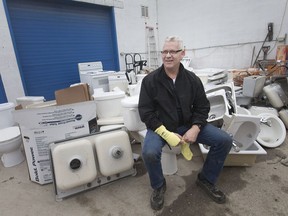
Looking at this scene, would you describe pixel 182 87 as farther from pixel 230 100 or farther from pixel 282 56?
pixel 282 56

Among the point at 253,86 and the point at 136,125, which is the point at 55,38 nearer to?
the point at 136,125

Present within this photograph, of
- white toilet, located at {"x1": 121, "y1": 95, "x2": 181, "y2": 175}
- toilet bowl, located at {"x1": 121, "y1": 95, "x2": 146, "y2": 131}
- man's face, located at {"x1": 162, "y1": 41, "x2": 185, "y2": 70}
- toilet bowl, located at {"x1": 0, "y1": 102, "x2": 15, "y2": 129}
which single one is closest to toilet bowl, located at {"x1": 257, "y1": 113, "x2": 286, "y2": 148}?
white toilet, located at {"x1": 121, "y1": 95, "x2": 181, "y2": 175}

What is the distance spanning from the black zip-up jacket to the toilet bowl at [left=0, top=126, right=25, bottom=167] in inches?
56.0

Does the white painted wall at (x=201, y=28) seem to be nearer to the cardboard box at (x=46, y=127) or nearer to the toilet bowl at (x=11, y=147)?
the toilet bowl at (x=11, y=147)

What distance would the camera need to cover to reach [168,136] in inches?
51.9

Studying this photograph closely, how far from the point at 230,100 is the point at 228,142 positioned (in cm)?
90

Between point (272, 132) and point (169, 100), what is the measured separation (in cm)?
154

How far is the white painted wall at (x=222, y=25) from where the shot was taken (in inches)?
158

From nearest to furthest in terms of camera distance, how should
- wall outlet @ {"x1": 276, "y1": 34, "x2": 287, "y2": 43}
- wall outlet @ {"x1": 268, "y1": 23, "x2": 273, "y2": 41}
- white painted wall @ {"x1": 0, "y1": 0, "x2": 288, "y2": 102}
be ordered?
white painted wall @ {"x1": 0, "y1": 0, "x2": 288, "y2": 102}, wall outlet @ {"x1": 276, "y1": 34, "x2": 287, "y2": 43}, wall outlet @ {"x1": 268, "y1": 23, "x2": 273, "y2": 41}

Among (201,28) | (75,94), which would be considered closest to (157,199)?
(75,94)

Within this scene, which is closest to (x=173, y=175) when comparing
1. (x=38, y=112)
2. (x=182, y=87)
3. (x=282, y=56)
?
(x=182, y=87)

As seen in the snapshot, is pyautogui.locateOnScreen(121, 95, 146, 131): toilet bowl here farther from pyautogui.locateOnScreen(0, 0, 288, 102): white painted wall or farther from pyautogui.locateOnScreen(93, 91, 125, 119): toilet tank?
pyautogui.locateOnScreen(0, 0, 288, 102): white painted wall

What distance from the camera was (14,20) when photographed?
3.49m

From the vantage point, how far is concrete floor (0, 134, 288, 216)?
1.34 m
